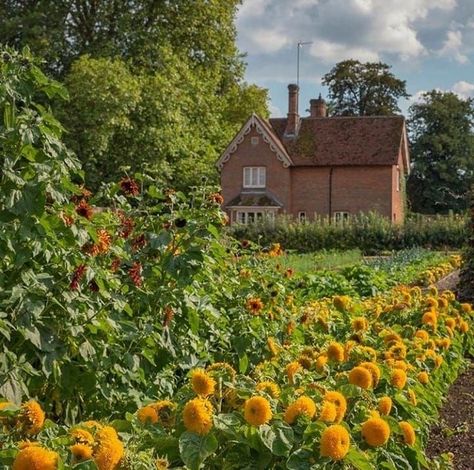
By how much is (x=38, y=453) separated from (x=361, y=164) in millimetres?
35050

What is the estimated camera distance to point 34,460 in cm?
187

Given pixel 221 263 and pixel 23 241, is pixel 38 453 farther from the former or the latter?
pixel 221 263

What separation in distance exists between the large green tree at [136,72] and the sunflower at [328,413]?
80.1 feet

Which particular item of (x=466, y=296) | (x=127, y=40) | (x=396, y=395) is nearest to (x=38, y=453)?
(x=396, y=395)

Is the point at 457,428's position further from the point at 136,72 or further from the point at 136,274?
the point at 136,72

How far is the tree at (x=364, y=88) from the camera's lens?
5425 cm

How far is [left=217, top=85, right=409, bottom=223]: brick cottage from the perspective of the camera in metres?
36.2

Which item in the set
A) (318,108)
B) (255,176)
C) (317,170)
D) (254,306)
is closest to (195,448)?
(254,306)

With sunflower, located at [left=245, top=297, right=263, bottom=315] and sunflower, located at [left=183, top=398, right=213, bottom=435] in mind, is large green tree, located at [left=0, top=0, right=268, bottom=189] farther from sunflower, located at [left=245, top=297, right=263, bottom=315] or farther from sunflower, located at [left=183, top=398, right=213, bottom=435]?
sunflower, located at [left=183, top=398, right=213, bottom=435]

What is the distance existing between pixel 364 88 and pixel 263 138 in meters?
21.0

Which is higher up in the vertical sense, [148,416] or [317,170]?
[317,170]

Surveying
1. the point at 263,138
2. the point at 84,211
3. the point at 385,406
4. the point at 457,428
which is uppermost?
the point at 263,138

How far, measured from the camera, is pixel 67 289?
333 cm

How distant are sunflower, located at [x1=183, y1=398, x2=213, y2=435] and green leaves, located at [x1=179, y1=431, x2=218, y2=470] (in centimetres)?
2
